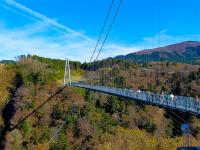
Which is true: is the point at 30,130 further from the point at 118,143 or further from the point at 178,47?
the point at 178,47

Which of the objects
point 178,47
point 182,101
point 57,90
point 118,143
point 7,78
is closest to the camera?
point 182,101

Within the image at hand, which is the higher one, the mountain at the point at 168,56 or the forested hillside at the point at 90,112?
the mountain at the point at 168,56

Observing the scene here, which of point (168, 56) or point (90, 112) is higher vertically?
point (168, 56)

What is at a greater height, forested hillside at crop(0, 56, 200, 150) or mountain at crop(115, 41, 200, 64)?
mountain at crop(115, 41, 200, 64)

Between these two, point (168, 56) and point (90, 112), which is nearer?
point (90, 112)

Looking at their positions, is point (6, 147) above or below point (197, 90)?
below

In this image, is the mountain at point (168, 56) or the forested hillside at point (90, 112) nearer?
the forested hillside at point (90, 112)

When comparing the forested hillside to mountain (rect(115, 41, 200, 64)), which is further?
mountain (rect(115, 41, 200, 64))

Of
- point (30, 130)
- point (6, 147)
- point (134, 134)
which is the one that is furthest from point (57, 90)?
point (134, 134)
